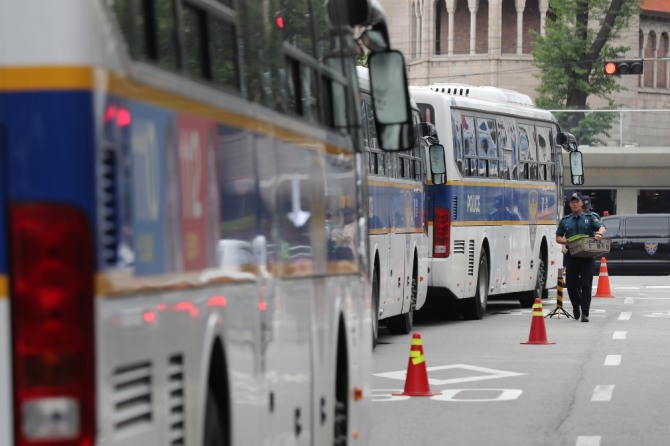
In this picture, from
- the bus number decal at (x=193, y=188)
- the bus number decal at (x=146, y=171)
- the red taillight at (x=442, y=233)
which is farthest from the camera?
the red taillight at (x=442, y=233)

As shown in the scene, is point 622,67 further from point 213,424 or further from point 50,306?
point 50,306

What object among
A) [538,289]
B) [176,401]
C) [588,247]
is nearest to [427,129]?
[588,247]

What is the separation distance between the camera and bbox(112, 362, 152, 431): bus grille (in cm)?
430

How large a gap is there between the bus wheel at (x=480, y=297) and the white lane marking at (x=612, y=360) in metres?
6.99

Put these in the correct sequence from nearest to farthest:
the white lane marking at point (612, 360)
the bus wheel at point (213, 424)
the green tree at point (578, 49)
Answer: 1. the bus wheel at point (213, 424)
2. the white lane marking at point (612, 360)
3. the green tree at point (578, 49)

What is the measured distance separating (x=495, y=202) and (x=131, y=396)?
22.9m

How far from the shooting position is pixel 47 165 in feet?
13.4

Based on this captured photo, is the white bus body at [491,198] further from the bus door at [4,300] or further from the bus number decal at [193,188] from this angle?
the bus door at [4,300]

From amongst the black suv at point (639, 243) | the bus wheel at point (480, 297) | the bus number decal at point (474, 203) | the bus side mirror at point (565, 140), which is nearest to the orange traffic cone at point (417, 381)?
the bus number decal at point (474, 203)

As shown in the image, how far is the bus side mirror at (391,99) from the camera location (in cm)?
872

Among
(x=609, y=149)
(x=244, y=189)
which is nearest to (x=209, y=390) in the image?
(x=244, y=189)

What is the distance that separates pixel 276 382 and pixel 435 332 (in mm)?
17267

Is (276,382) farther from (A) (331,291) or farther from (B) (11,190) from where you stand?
(B) (11,190)

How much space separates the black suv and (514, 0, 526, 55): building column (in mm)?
62255
